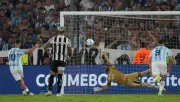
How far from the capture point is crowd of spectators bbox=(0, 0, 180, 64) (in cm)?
2302

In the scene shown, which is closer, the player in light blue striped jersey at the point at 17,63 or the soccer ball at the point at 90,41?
the player in light blue striped jersey at the point at 17,63

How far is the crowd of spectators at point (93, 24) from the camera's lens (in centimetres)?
2302

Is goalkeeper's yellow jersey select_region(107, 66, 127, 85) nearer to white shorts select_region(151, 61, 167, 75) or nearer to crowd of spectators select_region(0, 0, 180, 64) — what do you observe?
white shorts select_region(151, 61, 167, 75)

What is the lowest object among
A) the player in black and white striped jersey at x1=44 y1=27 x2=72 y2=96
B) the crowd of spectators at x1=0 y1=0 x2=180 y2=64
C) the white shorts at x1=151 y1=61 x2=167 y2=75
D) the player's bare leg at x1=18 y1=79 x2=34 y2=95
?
the player's bare leg at x1=18 y1=79 x2=34 y2=95

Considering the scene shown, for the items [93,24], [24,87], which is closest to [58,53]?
[24,87]

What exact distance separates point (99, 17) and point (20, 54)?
3557mm

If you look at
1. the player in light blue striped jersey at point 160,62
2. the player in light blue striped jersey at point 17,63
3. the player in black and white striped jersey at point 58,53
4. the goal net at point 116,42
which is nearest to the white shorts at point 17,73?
the player in light blue striped jersey at point 17,63

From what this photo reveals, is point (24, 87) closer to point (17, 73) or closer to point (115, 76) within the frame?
point (17, 73)

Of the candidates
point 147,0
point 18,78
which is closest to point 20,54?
point 18,78

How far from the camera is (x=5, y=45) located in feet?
80.8

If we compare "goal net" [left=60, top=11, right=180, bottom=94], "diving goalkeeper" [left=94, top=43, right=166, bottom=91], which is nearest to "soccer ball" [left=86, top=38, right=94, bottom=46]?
"goal net" [left=60, top=11, right=180, bottom=94]

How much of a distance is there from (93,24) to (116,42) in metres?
1.10

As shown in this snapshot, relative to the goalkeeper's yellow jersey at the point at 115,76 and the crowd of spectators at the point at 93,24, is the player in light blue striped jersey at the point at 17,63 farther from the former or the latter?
the goalkeeper's yellow jersey at the point at 115,76

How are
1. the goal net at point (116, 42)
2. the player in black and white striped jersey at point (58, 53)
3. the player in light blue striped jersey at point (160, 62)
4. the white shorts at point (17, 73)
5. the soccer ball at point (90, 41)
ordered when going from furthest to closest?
1. the goal net at point (116, 42)
2. the soccer ball at point (90, 41)
3. the white shorts at point (17, 73)
4. the player in light blue striped jersey at point (160, 62)
5. the player in black and white striped jersey at point (58, 53)
